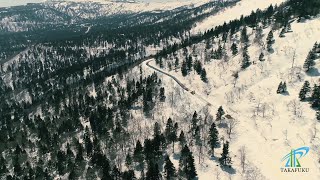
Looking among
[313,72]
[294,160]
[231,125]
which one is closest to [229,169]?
[294,160]

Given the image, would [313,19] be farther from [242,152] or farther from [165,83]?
[242,152]

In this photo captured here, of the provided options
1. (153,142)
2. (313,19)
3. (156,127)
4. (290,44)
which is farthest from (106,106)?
(313,19)

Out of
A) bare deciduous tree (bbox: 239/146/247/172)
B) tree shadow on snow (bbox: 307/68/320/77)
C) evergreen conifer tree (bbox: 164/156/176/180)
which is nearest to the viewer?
evergreen conifer tree (bbox: 164/156/176/180)

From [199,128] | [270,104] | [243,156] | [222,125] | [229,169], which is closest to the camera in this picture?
[229,169]

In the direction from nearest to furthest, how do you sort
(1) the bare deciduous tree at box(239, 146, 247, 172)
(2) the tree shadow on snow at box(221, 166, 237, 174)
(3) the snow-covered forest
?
(2) the tree shadow on snow at box(221, 166, 237, 174) → (1) the bare deciduous tree at box(239, 146, 247, 172) → (3) the snow-covered forest

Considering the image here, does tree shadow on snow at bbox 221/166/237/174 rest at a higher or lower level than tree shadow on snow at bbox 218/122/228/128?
lower

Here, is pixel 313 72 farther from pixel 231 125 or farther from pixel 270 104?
pixel 231 125

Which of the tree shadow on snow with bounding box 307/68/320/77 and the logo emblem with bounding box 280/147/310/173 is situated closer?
the logo emblem with bounding box 280/147/310/173

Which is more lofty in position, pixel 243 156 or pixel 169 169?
pixel 243 156

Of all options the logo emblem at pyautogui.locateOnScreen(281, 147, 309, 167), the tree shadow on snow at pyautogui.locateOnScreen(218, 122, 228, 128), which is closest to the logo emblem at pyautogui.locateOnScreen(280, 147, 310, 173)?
the logo emblem at pyautogui.locateOnScreen(281, 147, 309, 167)

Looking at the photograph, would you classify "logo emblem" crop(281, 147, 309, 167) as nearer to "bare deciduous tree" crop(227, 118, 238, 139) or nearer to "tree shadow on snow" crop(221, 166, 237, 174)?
"tree shadow on snow" crop(221, 166, 237, 174)
